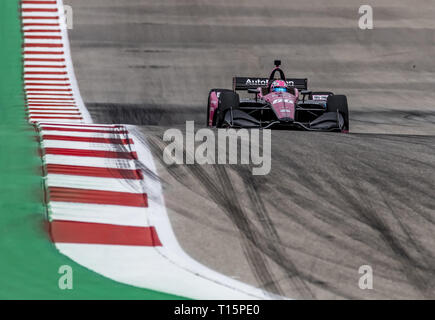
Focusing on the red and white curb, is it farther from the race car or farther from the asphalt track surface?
the race car

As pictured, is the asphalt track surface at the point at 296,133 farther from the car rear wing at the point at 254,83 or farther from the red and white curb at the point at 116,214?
the car rear wing at the point at 254,83

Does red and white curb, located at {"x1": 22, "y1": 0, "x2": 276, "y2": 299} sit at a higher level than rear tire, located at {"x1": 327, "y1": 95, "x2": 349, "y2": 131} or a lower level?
lower

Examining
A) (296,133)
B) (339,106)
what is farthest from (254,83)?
(296,133)

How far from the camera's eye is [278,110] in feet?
41.5

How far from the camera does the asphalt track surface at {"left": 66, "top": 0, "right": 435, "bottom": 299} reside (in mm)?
6801

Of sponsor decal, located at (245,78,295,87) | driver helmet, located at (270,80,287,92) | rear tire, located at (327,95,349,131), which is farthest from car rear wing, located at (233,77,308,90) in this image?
rear tire, located at (327,95,349,131)

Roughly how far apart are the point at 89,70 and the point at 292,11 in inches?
251

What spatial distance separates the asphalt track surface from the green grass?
0.94 m

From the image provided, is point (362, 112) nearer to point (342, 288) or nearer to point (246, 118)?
point (246, 118)

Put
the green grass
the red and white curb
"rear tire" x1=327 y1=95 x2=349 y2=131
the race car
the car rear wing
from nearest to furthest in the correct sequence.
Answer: the green grass
the red and white curb
the race car
"rear tire" x1=327 y1=95 x2=349 y2=131
the car rear wing

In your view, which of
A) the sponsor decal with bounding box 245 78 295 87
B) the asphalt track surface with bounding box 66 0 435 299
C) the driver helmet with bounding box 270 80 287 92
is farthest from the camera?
the sponsor decal with bounding box 245 78 295 87

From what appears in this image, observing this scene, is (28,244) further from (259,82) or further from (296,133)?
(259,82)

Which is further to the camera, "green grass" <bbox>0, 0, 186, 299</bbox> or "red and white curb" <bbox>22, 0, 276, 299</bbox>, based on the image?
"red and white curb" <bbox>22, 0, 276, 299</bbox>

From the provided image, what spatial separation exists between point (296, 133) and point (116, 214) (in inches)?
158
